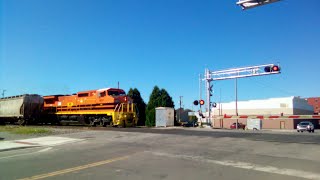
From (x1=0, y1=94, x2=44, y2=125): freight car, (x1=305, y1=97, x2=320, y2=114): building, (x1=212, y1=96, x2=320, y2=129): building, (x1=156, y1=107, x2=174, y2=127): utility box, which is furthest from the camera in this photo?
(x1=305, y1=97, x2=320, y2=114): building

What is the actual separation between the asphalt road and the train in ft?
56.6

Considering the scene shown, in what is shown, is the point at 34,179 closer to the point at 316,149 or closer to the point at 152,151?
the point at 152,151

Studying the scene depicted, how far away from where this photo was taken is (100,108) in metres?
34.9

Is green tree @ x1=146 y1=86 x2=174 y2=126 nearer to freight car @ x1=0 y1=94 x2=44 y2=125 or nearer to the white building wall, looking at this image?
the white building wall

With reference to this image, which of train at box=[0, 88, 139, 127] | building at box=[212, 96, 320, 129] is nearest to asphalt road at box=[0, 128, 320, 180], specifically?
train at box=[0, 88, 139, 127]

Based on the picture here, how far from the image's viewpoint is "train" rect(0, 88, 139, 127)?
111 feet

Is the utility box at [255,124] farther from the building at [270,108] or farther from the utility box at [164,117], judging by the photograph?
the building at [270,108]

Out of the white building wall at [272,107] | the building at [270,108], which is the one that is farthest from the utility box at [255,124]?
the white building wall at [272,107]

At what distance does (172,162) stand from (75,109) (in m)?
28.9

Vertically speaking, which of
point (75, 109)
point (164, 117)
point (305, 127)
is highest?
point (75, 109)

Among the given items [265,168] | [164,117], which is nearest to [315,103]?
[164,117]

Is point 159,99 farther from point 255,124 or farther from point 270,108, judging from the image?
point 270,108

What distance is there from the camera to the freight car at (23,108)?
142ft

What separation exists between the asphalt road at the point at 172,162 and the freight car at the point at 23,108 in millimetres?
28678
